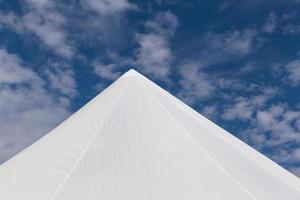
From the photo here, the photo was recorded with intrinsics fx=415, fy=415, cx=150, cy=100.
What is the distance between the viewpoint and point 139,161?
5.58 meters

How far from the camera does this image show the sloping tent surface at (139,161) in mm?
5145

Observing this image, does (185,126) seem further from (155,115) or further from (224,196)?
(224,196)

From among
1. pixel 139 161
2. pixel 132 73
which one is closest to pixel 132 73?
pixel 132 73

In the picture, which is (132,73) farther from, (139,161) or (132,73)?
(139,161)

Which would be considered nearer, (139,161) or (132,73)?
(139,161)

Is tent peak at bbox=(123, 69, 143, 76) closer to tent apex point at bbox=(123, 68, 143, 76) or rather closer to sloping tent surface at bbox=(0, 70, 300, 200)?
tent apex point at bbox=(123, 68, 143, 76)

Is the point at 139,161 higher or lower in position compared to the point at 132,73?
lower

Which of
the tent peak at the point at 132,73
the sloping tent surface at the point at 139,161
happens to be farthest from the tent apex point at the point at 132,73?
the sloping tent surface at the point at 139,161

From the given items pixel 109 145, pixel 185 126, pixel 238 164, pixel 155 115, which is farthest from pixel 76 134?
pixel 238 164

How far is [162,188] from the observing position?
16.8 feet

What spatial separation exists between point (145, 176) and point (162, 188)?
0.31m

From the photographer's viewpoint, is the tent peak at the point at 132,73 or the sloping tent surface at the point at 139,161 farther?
the tent peak at the point at 132,73

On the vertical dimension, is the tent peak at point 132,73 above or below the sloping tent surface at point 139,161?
above

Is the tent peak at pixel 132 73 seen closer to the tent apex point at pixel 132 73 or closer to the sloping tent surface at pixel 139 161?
the tent apex point at pixel 132 73
